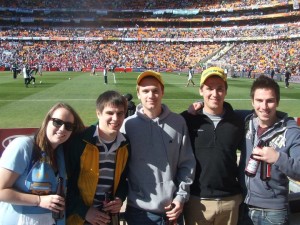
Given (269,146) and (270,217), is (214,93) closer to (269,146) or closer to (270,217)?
(269,146)

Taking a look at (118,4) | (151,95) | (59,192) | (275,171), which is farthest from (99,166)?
(118,4)

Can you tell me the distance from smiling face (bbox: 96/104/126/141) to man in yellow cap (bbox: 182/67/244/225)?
31.3 inches

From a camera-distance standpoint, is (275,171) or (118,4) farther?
(118,4)

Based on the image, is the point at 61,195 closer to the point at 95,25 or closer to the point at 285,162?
the point at 285,162

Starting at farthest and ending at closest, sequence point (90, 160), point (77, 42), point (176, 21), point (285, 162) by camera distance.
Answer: point (176, 21), point (77, 42), point (90, 160), point (285, 162)

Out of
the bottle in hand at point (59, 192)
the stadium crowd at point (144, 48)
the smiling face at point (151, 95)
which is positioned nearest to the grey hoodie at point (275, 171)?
the smiling face at point (151, 95)

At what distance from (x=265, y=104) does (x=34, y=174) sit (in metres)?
2.23

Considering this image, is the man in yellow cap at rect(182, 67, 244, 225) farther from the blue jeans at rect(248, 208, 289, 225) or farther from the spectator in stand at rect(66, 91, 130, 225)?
the spectator in stand at rect(66, 91, 130, 225)

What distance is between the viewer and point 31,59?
222 feet

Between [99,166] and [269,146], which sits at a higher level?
[269,146]

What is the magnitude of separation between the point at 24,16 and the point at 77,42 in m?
17.2

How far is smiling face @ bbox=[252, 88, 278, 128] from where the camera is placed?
11.5ft

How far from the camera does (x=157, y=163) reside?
3.56 m

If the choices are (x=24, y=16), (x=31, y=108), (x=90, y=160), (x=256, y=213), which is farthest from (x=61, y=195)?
(x=24, y=16)
